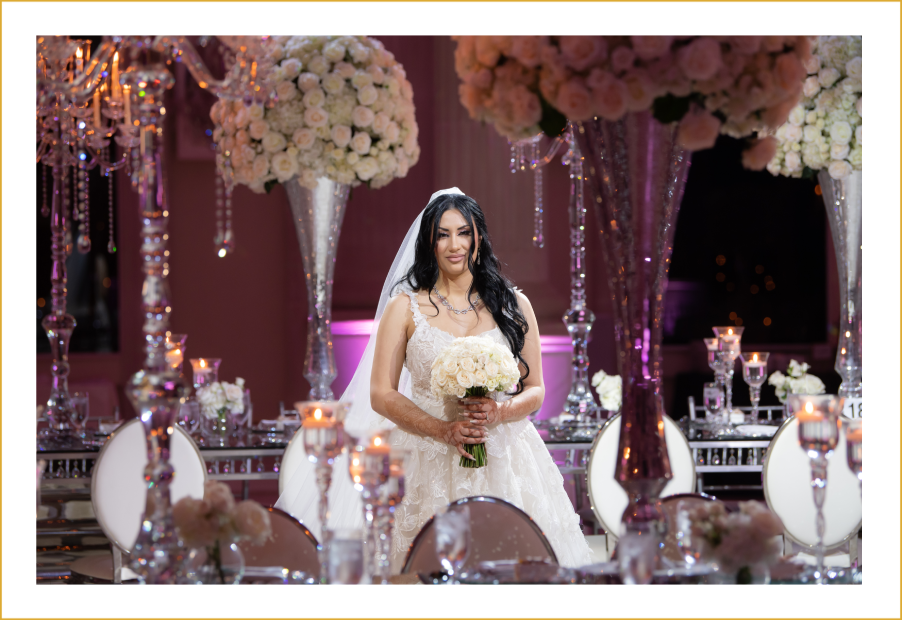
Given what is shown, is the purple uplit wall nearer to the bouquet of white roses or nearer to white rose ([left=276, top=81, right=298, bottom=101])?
white rose ([left=276, top=81, right=298, bottom=101])

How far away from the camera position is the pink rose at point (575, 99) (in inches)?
81.3

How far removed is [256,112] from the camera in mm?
3838

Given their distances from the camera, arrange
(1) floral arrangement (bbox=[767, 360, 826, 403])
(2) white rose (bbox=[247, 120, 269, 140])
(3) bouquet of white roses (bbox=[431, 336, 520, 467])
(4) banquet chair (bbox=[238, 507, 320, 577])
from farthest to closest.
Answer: (1) floral arrangement (bbox=[767, 360, 826, 403])
(2) white rose (bbox=[247, 120, 269, 140])
(3) bouquet of white roses (bbox=[431, 336, 520, 467])
(4) banquet chair (bbox=[238, 507, 320, 577])

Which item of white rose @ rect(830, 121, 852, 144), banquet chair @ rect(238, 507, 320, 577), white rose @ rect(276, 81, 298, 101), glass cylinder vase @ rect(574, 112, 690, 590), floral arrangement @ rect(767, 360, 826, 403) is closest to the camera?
glass cylinder vase @ rect(574, 112, 690, 590)

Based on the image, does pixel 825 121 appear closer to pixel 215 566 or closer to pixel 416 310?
pixel 416 310

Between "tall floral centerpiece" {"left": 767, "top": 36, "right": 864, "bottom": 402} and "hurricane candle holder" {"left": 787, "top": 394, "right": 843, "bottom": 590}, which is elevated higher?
"tall floral centerpiece" {"left": 767, "top": 36, "right": 864, "bottom": 402}

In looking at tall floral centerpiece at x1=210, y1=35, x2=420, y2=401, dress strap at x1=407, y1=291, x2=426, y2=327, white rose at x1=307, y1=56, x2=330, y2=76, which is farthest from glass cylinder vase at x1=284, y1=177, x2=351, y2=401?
dress strap at x1=407, y1=291, x2=426, y2=327

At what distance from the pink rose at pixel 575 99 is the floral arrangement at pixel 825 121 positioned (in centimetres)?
213

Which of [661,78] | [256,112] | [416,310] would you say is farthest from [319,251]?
[661,78]

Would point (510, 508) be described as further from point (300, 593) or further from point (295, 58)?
point (295, 58)

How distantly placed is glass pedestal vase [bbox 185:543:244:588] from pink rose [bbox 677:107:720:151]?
153cm

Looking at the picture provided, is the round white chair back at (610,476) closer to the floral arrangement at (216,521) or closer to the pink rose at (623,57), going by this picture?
the floral arrangement at (216,521)

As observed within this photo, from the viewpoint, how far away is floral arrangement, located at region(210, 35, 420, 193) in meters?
3.80

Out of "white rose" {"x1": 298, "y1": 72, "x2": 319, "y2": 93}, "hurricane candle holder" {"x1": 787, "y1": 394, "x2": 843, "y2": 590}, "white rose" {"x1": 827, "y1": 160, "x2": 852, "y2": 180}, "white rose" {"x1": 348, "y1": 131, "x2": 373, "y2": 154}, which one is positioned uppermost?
"white rose" {"x1": 298, "y1": 72, "x2": 319, "y2": 93}
